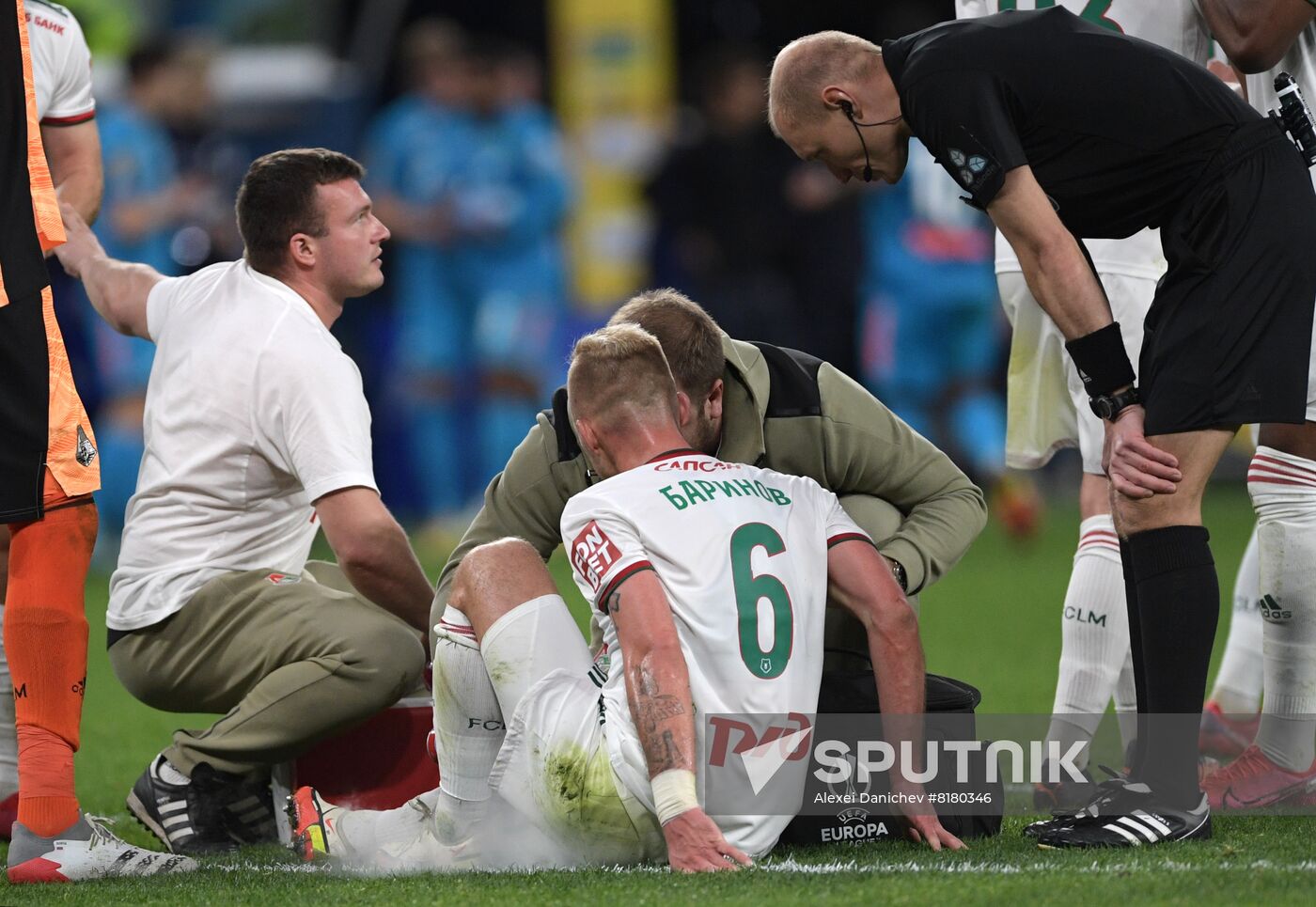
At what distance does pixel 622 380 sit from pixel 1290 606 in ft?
5.66

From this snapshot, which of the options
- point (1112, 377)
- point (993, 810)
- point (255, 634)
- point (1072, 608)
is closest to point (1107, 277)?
point (1072, 608)

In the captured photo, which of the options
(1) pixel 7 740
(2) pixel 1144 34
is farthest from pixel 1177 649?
(1) pixel 7 740

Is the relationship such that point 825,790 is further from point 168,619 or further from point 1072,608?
point 168,619

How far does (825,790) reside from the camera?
3.57 metres

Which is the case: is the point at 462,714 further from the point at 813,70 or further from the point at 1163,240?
the point at 1163,240

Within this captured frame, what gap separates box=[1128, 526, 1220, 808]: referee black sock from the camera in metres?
3.52

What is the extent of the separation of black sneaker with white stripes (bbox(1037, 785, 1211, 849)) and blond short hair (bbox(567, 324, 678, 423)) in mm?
1129

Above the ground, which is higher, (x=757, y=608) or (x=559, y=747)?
(x=757, y=608)

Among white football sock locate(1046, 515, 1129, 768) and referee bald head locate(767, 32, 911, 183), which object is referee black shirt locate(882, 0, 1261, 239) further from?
white football sock locate(1046, 515, 1129, 768)

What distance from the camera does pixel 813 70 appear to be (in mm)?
3648

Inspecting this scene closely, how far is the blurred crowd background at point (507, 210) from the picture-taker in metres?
10.3

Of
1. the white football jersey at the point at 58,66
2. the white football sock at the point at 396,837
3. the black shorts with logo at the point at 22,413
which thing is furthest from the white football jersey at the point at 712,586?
the white football jersey at the point at 58,66

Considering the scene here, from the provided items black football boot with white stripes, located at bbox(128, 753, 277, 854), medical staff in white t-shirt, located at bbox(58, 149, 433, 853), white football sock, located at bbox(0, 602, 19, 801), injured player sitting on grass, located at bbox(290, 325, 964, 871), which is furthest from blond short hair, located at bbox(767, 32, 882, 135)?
white football sock, located at bbox(0, 602, 19, 801)

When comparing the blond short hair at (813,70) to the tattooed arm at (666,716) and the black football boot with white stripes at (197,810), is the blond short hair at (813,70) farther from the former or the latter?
the black football boot with white stripes at (197,810)
